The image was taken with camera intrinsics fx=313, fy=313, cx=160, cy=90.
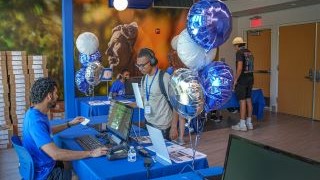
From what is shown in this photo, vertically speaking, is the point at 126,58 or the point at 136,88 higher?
the point at 126,58

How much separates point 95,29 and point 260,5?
396cm

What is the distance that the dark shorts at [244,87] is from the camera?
20.2 ft

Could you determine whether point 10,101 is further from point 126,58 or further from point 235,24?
point 235,24

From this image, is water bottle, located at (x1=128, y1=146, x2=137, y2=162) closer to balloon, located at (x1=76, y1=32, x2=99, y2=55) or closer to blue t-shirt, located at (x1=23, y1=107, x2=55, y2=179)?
blue t-shirt, located at (x1=23, y1=107, x2=55, y2=179)

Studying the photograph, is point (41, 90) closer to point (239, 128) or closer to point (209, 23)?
point (209, 23)

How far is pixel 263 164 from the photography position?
1262 millimetres

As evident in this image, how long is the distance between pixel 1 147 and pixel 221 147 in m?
3.75

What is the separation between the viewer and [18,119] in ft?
19.2

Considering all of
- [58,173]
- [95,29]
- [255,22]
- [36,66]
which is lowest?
[58,173]

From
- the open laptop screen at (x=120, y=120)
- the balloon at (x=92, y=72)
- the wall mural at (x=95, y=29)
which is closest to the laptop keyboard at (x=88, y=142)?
the open laptop screen at (x=120, y=120)

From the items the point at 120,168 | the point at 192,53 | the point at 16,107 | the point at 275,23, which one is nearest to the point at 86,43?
the point at 16,107

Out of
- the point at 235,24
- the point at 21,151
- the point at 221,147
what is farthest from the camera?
the point at 235,24

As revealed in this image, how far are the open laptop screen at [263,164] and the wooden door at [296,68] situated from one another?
672cm

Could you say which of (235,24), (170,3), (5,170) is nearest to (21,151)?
(5,170)
